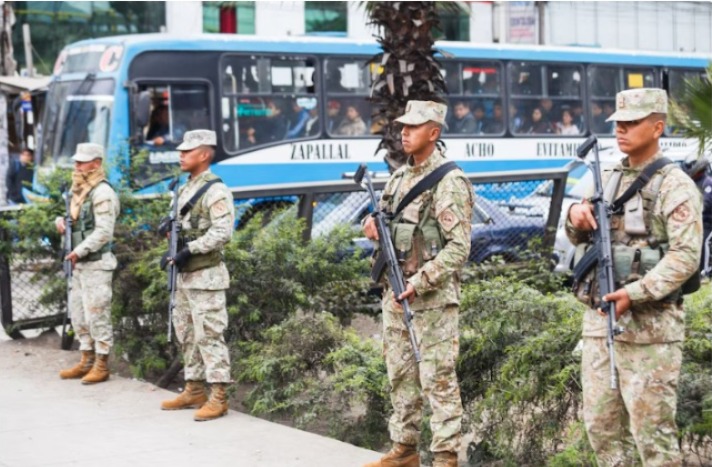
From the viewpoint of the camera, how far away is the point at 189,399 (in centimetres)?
781

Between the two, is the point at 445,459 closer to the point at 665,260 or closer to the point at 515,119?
the point at 665,260

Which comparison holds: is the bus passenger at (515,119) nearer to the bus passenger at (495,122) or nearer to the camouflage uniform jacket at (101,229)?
the bus passenger at (495,122)

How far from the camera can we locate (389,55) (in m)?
10.0

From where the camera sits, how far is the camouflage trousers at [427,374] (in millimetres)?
5766

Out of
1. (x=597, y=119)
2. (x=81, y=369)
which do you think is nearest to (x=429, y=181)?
(x=81, y=369)

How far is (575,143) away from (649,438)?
15777 mm

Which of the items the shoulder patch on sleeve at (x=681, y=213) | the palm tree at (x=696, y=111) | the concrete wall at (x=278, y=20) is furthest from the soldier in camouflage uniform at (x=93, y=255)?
the concrete wall at (x=278, y=20)

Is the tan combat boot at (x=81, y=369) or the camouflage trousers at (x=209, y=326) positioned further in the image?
the tan combat boot at (x=81, y=369)

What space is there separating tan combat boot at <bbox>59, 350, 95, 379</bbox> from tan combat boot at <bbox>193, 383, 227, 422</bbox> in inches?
69.8

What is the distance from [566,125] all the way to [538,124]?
64 centimetres

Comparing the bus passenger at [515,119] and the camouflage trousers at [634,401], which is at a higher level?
the bus passenger at [515,119]

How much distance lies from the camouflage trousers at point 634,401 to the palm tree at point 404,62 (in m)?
5.35

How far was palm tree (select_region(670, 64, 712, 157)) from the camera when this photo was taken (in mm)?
7984

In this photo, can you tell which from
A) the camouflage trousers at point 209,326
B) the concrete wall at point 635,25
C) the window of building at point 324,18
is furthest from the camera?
the concrete wall at point 635,25
